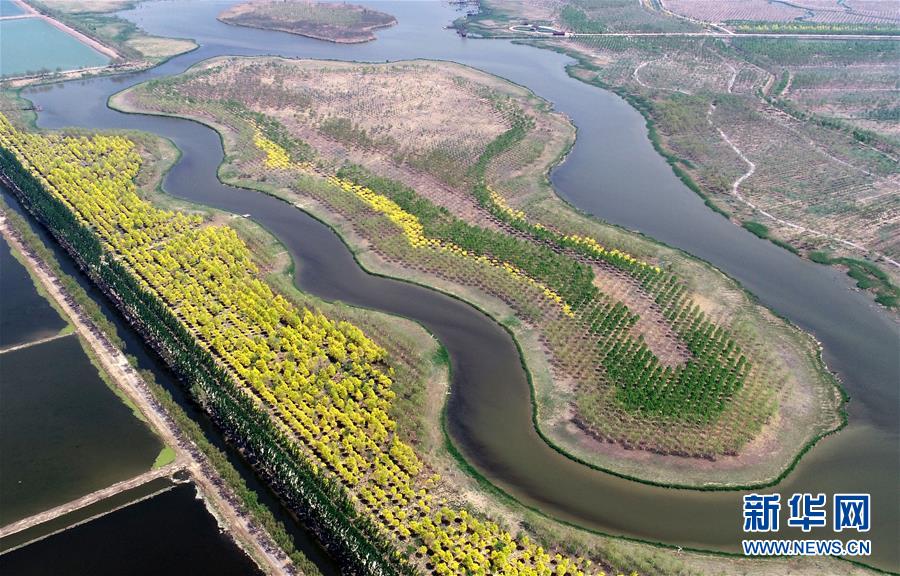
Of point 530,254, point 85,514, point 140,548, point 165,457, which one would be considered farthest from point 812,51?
point 85,514

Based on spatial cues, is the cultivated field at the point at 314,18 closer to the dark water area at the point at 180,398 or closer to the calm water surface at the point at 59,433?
the dark water area at the point at 180,398

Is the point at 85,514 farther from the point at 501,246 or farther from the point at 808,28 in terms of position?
the point at 808,28

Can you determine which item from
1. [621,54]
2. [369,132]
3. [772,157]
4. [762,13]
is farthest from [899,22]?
[369,132]

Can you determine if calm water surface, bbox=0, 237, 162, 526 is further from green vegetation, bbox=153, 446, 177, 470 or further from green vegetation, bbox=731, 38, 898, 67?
green vegetation, bbox=731, 38, 898, 67

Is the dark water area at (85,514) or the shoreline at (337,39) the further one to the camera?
the shoreline at (337,39)

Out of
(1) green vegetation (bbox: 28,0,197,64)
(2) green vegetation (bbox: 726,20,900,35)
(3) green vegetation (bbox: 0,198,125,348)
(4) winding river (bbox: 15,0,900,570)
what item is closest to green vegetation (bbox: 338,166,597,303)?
(4) winding river (bbox: 15,0,900,570)

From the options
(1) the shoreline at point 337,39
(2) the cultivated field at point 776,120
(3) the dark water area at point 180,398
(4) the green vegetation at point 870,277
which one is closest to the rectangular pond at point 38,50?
(1) the shoreline at point 337,39

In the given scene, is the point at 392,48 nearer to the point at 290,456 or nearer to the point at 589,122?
the point at 589,122
